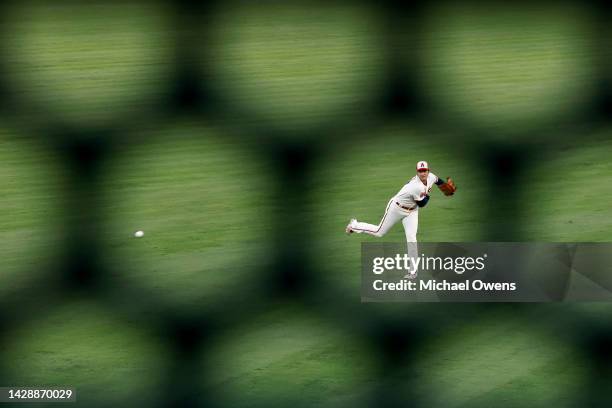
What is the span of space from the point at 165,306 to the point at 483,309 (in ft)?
1.25

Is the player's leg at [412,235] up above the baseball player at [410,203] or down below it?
below

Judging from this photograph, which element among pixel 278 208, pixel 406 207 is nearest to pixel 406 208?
pixel 406 207

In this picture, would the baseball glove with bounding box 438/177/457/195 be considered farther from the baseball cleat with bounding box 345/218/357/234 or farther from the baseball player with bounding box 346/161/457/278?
the baseball cleat with bounding box 345/218/357/234

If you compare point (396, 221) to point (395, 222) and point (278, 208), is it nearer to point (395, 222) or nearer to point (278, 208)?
point (395, 222)

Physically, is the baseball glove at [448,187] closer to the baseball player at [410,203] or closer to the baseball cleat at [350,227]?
the baseball player at [410,203]

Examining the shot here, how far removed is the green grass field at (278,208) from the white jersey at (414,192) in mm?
26

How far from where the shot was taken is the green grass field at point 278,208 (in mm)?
1307

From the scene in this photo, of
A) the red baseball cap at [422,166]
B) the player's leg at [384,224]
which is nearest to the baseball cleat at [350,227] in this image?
the player's leg at [384,224]

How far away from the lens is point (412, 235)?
4.35 feet

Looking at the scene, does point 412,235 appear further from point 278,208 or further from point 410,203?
point 278,208

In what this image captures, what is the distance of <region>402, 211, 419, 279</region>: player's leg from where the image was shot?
130cm

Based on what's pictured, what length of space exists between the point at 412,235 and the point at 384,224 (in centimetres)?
4

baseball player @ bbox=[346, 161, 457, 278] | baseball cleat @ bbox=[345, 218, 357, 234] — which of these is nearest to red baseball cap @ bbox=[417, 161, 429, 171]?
baseball player @ bbox=[346, 161, 457, 278]

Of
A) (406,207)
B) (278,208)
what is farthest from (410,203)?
(278,208)
